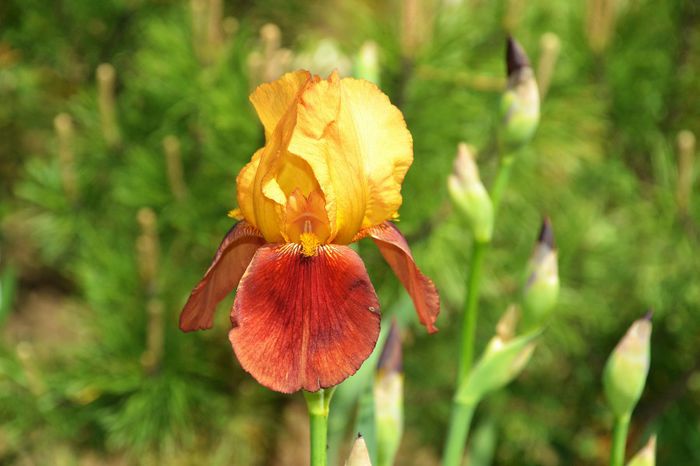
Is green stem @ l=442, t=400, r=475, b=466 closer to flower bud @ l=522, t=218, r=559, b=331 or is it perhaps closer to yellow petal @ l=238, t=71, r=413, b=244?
flower bud @ l=522, t=218, r=559, b=331

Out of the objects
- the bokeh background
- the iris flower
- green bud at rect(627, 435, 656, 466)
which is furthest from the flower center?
the bokeh background

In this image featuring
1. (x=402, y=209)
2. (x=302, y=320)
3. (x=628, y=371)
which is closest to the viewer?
(x=302, y=320)

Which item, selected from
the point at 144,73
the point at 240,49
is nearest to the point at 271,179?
the point at 240,49

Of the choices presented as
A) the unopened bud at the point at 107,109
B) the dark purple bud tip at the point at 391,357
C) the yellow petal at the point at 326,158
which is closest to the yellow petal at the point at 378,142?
the yellow petal at the point at 326,158

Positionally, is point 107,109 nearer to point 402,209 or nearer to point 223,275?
point 402,209

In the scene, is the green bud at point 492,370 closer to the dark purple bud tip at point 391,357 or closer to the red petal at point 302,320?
the dark purple bud tip at point 391,357

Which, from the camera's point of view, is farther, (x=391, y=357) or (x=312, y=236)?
(x=391, y=357)


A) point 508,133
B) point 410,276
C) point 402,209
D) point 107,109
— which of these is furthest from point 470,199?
point 107,109
